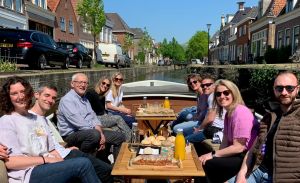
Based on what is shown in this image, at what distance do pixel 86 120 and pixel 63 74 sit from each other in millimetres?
8538

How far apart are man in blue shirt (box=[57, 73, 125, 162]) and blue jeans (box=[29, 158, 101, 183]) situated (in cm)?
130

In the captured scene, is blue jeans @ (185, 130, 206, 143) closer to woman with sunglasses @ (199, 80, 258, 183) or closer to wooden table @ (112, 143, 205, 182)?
woman with sunglasses @ (199, 80, 258, 183)

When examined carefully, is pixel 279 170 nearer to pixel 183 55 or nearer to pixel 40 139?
pixel 40 139

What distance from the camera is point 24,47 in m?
12.0

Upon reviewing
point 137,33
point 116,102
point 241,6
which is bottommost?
point 116,102

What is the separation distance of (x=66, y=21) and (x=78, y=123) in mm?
31399

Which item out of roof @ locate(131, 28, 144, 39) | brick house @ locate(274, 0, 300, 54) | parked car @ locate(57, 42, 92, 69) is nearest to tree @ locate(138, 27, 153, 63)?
roof @ locate(131, 28, 144, 39)

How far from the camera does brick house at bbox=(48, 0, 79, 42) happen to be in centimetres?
3172

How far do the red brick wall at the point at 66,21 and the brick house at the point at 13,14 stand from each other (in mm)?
6575

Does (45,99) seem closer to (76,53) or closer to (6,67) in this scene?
(6,67)

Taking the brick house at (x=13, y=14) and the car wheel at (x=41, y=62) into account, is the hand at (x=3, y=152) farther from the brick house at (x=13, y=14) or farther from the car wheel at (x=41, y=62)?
the brick house at (x=13, y=14)

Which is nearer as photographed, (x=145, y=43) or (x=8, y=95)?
(x=8, y=95)

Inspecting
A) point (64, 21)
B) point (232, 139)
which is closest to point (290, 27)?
point (64, 21)

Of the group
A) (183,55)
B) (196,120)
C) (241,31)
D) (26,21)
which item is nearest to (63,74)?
(196,120)
